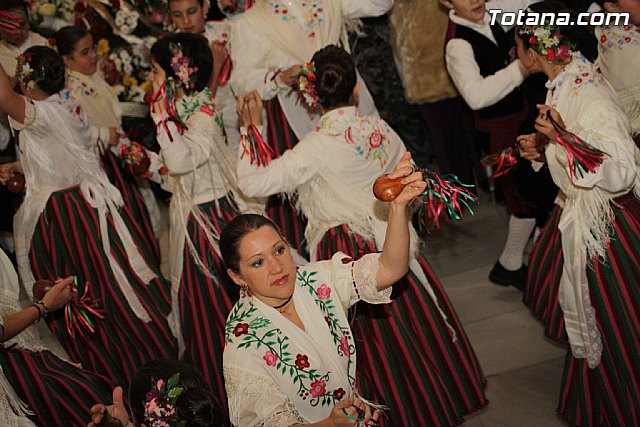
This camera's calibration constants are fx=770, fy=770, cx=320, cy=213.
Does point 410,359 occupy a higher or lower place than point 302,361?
lower

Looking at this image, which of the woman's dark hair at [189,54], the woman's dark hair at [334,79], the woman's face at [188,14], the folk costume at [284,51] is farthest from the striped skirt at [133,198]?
the woman's dark hair at [334,79]

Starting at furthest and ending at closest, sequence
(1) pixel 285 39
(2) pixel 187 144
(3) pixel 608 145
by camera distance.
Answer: (1) pixel 285 39 → (2) pixel 187 144 → (3) pixel 608 145

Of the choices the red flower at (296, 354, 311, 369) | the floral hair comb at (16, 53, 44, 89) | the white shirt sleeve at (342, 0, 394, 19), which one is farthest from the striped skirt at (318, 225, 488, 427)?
the floral hair comb at (16, 53, 44, 89)

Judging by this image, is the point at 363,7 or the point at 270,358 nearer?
the point at 270,358

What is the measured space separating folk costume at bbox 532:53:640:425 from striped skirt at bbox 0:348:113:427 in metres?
1.78

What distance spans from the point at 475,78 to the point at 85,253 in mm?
1939

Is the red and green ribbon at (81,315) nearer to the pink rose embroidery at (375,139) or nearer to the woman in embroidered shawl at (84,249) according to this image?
the woman in embroidered shawl at (84,249)

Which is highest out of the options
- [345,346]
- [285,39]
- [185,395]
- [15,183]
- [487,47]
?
[285,39]

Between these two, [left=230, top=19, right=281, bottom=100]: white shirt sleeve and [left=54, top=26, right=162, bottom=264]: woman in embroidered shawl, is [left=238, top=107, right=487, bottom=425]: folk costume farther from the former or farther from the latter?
[left=54, top=26, right=162, bottom=264]: woman in embroidered shawl

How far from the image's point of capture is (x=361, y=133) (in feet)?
9.09

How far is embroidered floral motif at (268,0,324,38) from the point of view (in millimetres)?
3607

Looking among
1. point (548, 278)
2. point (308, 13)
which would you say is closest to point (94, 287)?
point (308, 13)

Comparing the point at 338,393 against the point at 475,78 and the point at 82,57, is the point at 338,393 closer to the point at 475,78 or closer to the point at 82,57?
the point at 475,78

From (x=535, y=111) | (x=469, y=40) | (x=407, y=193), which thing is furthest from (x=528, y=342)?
(x=407, y=193)
